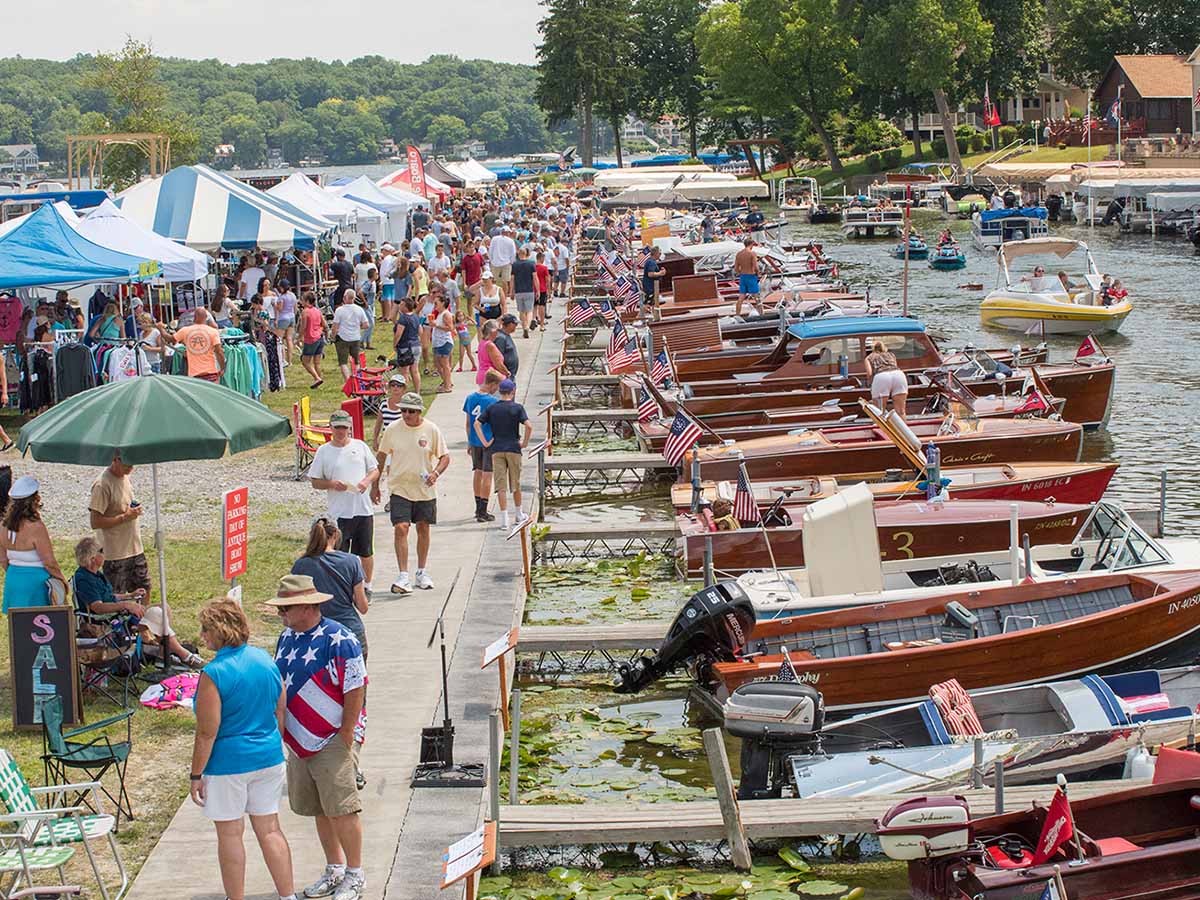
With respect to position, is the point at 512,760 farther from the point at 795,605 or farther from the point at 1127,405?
the point at 1127,405

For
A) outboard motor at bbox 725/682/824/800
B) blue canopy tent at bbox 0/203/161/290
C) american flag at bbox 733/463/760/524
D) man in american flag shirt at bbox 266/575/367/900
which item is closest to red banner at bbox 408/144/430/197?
blue canopy tent at bbox 0/203/161/290

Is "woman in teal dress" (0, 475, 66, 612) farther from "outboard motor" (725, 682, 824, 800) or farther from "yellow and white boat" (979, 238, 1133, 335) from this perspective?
"yellow and white boat" (979, 238, 1133, 335)

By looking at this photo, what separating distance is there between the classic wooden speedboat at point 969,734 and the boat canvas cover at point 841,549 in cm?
157

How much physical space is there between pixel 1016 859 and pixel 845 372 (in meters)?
15.3

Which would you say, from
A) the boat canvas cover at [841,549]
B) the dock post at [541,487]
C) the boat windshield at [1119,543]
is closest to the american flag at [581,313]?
the dock post at [541,487]

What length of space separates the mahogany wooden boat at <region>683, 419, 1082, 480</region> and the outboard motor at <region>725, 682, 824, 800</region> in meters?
7.98

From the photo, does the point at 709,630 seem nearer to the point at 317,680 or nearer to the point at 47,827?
the point at 317,680

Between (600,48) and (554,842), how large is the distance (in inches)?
4562

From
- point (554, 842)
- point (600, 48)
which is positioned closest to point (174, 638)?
point (554, 842)

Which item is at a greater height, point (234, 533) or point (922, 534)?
point (234, 533)

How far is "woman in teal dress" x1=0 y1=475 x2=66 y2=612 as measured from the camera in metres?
11.1

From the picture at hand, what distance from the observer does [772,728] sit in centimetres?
1094

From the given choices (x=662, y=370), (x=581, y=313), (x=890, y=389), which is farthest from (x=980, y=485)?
(x=581, y=313)

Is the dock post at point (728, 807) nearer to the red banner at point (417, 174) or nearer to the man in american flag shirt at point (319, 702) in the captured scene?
the man in american flag shirt at point (319, 702)
